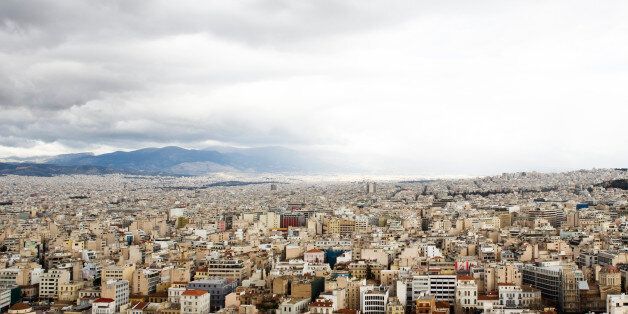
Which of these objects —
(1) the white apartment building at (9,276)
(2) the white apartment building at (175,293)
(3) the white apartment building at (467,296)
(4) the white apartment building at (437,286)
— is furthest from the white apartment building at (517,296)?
(1) the white apartment building at (9,276)

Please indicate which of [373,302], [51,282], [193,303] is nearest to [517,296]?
[373,302]

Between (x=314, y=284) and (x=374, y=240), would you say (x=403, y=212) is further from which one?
(x=314, y=284)

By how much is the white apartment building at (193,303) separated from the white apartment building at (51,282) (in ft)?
22.2

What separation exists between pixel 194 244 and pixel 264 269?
9.88m

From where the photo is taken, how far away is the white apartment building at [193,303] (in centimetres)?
2563

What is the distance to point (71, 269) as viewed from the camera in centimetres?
3312

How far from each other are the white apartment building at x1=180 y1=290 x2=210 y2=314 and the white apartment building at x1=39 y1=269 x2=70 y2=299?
266 inches

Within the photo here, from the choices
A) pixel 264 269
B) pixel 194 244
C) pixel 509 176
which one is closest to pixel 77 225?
pixel 194 244

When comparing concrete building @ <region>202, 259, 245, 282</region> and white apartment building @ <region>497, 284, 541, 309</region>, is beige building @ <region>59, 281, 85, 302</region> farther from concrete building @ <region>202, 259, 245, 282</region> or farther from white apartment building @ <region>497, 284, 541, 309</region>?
white apartment building @ <region>497, 284, 541, 309</region>

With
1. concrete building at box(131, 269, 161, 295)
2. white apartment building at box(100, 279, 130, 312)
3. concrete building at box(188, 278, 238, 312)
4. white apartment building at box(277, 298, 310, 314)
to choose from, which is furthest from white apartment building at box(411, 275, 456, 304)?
white apartment building at box(100, 279, 130, 312)

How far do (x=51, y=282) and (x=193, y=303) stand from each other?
8.03 metres

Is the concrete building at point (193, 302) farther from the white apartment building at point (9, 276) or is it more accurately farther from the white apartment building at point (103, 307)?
the white apartment building at point (9, 276)

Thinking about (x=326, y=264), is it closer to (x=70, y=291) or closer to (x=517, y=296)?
(x=517, y=296)

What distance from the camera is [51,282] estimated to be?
30.7 meters
